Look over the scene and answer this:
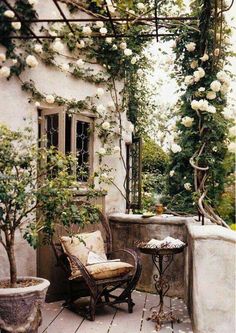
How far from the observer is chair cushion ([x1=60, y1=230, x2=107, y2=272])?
4.34m

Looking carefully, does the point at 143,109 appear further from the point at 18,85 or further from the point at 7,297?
the point at 7,297

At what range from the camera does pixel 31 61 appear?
4.77m

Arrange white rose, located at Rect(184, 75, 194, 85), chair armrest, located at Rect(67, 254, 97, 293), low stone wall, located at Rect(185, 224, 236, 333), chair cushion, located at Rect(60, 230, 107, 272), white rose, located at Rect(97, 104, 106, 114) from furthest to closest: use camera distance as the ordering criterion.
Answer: white rose, located at Rect(97, 104, 106, 114)
white rose, located at Rect(184, 75, 194, 85)
chair cushion, located at Rect(60, 230, 107, 272)
chair armrest, located at Rect(67, 254, 97, 293)
low stone wall, located at Rect(185, 224, 236, 333)

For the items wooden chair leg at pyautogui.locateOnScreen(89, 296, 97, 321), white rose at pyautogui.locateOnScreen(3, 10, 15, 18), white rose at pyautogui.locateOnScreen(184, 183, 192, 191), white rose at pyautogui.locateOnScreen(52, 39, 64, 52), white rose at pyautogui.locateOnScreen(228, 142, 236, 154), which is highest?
white rose at pyautogui.locateOnScreen(3, 10, 15, 18)

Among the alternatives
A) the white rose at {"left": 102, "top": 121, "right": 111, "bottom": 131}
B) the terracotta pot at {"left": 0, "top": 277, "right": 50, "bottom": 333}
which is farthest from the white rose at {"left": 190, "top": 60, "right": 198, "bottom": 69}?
the terracotta pot at {"left": 0, "top": 277, "right": 50, "bottom": 333}

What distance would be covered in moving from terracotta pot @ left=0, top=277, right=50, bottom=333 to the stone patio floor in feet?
1.46

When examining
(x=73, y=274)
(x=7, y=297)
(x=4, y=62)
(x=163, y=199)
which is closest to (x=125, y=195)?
(x=163, y=199)

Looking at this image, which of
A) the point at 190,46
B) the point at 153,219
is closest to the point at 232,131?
the point at 190,46

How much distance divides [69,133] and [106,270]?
1.85m

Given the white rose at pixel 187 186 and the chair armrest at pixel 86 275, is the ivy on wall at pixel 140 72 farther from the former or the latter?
the chair armrest at pixel 86 275

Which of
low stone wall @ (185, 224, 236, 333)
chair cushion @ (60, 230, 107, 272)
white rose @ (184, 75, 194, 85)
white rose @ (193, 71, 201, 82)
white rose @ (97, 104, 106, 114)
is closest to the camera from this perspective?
low stone wall @ (185, 224, 236, 333)

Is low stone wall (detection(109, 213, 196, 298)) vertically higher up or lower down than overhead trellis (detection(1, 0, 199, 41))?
lower down

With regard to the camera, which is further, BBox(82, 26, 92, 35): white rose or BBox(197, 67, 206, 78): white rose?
BBox(82, 26, 92, 35): white rose

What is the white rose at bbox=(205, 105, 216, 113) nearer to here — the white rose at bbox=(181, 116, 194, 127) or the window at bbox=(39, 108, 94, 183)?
the white rose at bbox=(181, 116, 194, 127)
